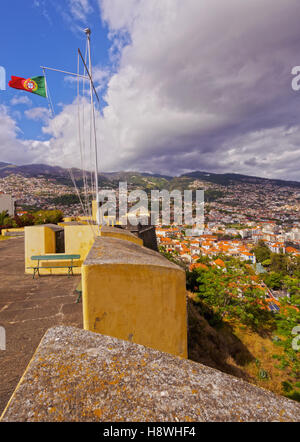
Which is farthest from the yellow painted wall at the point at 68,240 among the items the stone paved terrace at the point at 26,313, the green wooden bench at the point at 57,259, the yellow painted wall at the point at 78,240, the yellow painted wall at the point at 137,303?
the yellow painted wall at the point at 137,303

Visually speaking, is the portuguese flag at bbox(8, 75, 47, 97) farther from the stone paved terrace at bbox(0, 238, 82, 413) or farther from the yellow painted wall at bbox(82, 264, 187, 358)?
the yellow painted wall at bbox(82, 264, 187, 358)

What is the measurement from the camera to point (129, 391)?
0.90 meters

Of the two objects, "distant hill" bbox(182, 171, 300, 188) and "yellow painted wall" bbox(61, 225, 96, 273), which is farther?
"distant hill" bbox(182, 171, 300, 188)

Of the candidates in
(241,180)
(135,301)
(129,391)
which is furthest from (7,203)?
(241,180)

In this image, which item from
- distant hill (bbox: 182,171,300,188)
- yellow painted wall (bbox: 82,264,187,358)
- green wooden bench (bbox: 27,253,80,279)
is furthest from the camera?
distant hill (bbox: 182,171,300,188)

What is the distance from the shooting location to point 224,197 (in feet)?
401

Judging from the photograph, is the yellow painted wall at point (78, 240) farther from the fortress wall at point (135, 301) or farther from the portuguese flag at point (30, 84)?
the portuguese flag at point (30, 84)

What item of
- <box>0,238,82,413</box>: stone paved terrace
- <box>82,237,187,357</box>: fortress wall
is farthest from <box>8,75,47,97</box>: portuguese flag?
<box>82,237,187,357</box>: fortress wall

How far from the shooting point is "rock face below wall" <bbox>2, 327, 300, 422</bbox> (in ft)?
2.59

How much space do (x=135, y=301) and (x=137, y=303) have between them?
0.13 feet

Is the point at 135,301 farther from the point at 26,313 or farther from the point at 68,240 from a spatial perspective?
the point at 68,240

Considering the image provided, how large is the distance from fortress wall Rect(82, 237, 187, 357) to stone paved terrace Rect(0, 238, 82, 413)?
1.34 metres

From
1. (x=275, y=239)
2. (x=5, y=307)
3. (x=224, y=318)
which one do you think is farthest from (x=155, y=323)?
(x=275, y=239)
